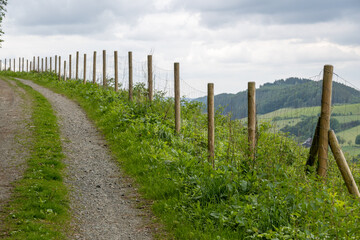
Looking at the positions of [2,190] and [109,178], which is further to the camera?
[109,178]

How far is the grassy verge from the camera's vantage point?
21.2 ft

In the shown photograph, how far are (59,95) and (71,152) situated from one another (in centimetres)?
1323

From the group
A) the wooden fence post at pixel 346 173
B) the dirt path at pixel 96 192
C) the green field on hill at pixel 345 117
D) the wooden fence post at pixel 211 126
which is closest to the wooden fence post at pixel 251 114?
the green field on hill at pixel 345 117

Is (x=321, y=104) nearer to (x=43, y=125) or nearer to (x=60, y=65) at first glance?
(x=43, y=125)

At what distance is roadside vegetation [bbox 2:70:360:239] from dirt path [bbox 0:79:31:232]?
282 cm

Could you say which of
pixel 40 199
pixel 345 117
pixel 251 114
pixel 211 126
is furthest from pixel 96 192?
pixel 345 117

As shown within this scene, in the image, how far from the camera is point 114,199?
8.60m

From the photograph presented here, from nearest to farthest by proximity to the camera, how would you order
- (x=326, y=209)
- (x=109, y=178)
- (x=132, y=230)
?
(x=326, y=209), (x=132, y=230), (x=109, y=178)

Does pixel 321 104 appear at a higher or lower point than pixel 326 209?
higher

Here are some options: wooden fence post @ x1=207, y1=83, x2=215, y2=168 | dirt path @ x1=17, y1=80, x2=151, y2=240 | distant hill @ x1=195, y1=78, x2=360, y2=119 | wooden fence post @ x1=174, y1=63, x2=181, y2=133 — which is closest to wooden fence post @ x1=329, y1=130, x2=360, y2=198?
distant hill @ x1=195, y1=78, x2=360, y2=119

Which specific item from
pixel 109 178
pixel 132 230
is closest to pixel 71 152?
pixel 109 178

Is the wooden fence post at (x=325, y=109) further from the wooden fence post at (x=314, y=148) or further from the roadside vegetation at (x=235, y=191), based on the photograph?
the roadside vegetation at (x=235, y=191)

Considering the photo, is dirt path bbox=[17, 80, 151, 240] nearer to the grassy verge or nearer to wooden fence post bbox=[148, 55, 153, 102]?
the grassy verge

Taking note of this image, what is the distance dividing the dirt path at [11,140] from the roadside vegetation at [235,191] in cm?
282
